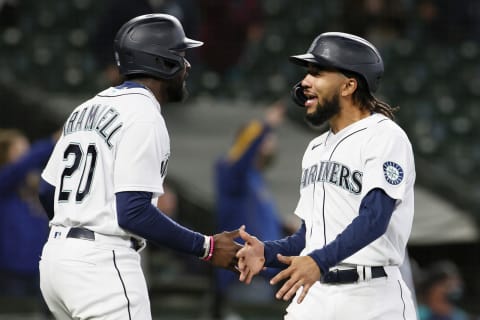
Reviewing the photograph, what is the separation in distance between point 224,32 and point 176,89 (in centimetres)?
716

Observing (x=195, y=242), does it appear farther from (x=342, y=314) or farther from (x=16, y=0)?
(x=16, y=0)

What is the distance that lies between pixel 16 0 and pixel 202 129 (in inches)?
94.1

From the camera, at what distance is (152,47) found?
3.97 m

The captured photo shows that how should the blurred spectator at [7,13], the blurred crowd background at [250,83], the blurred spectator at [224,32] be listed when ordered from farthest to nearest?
the blurred spectator at [224,32] → the blurred spectator at [7,13] → the blurred crowd background at [250,83]

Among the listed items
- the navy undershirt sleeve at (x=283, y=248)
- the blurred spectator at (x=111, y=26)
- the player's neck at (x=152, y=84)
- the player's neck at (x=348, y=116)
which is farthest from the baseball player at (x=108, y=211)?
the blurred spectator at (x=111, y=26)

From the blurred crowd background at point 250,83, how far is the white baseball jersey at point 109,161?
331cm

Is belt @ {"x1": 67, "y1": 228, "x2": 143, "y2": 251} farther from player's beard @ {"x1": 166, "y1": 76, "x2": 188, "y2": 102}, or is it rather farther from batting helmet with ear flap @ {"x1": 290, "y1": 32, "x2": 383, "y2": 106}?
batting helmet with ear flap @ {"x1": 290, "y1": 32, "x2": 383, "y2": 106}

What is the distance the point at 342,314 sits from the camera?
388cm

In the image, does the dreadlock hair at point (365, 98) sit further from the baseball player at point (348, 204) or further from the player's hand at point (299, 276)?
the player's hand at point (299, 276)

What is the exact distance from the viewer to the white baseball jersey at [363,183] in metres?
3.79

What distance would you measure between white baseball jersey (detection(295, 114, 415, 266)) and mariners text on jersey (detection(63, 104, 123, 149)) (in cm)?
81

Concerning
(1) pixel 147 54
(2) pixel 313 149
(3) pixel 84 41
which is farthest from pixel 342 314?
(3) pixel 84 41

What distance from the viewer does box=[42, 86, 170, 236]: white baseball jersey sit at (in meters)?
3.70

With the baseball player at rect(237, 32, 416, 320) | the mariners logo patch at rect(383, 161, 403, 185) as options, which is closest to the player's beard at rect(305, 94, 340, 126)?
the baseball player at rect(237, 32, 416, 320)
